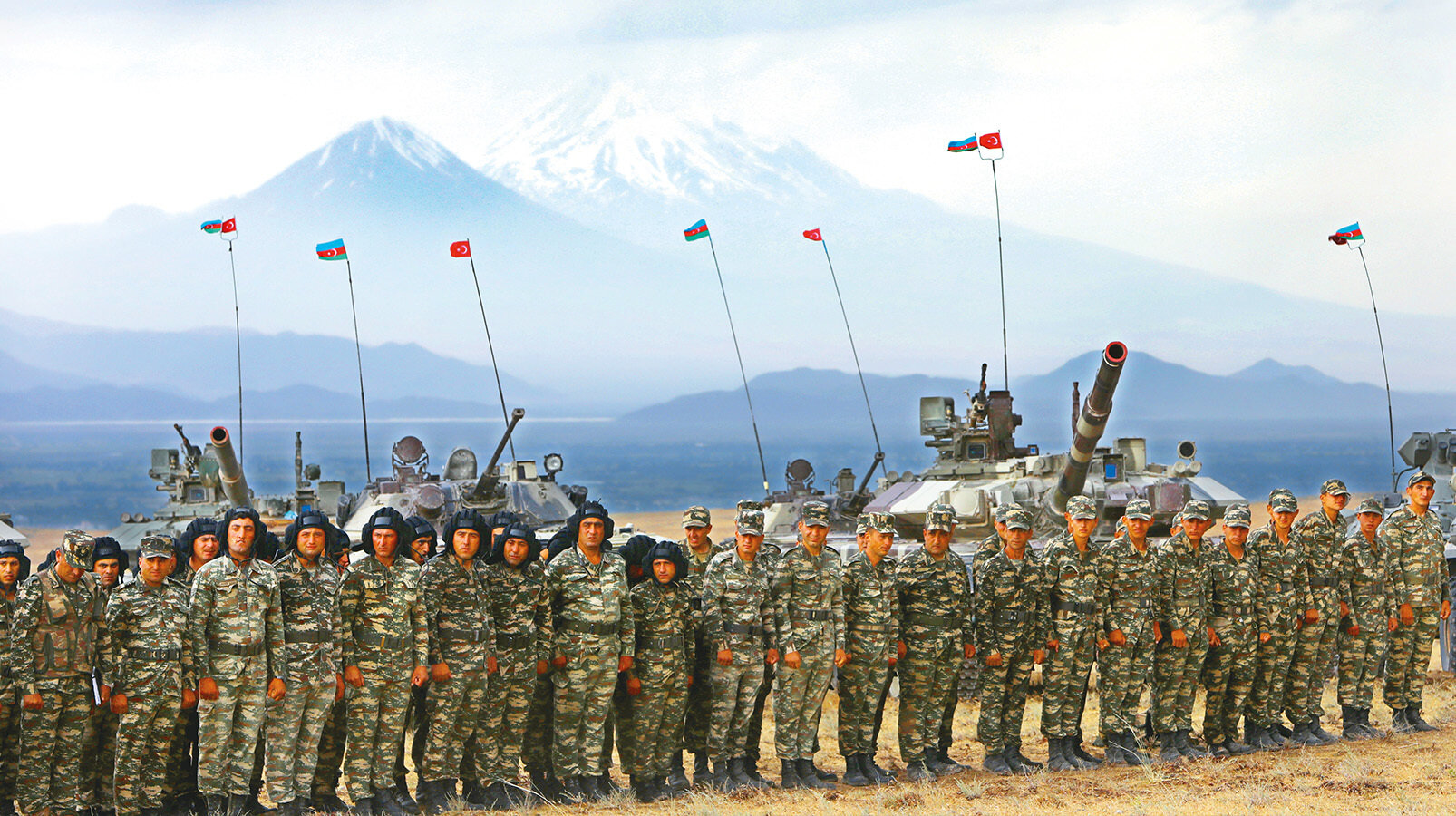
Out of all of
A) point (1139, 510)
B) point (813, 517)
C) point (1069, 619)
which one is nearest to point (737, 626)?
point (813, 517)

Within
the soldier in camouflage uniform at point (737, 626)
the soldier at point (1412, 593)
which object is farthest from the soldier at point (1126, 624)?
the soldier at point (1412, 593)

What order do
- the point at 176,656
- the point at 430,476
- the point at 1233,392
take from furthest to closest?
the point at 1233,392
the point at 430,476
the point at 176,656

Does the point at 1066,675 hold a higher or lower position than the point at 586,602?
lower

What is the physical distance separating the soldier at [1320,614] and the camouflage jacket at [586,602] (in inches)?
207

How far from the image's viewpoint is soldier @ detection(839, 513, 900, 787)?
9.73 meters

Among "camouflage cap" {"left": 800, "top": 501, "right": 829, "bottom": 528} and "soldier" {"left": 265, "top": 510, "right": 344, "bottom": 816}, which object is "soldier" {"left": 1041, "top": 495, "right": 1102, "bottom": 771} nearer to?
"camouflage cap" {"left": 800, "top": 501, "right": 829, "bottom": 528}

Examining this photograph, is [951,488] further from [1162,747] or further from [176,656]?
[176,656]

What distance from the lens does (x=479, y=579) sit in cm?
902

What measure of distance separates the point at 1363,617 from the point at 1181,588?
2052mm

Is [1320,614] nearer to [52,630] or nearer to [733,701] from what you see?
[733,701]

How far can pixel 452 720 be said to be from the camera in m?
9.00

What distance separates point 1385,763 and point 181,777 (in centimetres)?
811

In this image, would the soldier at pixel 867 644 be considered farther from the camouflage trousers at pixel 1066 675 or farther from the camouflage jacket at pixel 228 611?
the camouflage jacket at pixel 228 611

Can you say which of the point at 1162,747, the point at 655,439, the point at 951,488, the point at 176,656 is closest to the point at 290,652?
the point at 176,656
